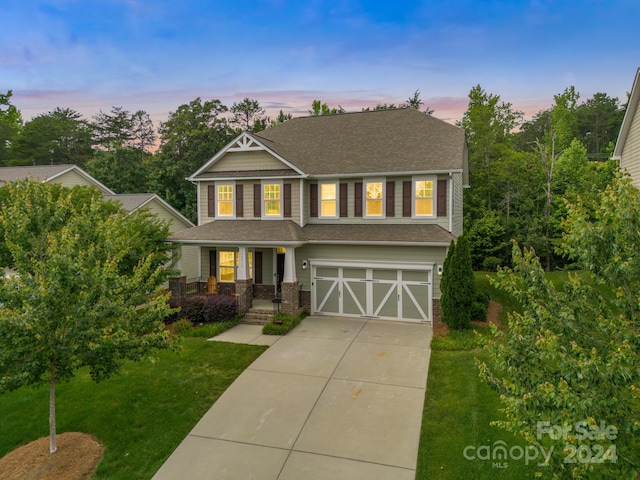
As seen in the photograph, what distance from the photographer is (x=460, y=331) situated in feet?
43.7

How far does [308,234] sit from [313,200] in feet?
6.46

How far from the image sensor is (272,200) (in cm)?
1767

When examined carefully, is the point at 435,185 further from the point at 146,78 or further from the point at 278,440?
the point at 146,78

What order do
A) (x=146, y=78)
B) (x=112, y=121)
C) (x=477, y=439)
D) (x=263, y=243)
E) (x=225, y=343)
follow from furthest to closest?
1. (x=112, y=121)
2. (x=146, y=78)
3. (x=263, y=243)
4. (x=225, y=343)
5. (x=477, y=439)

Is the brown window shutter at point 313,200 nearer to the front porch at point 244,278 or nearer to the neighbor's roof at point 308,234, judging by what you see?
the neighbor's roof at point 308,234

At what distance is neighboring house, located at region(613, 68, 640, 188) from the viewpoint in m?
13.3

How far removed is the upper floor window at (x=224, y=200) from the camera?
18375mm

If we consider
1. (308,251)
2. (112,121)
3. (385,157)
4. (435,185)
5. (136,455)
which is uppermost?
(112,121)

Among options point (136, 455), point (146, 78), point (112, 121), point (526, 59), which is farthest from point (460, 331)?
point (112, 121)

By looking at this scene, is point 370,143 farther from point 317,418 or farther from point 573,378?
point 573,378

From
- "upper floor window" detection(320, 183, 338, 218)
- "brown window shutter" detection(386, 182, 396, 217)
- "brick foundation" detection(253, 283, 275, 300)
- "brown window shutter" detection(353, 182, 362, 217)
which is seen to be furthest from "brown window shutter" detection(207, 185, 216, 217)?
"brown window shutter" detection(386, 182, 396, 217)

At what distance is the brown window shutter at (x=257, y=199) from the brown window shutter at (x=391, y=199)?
6013 mm

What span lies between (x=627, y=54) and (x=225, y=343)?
28311 millimetres

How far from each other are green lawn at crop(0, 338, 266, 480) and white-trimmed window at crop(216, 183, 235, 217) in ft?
27.5
